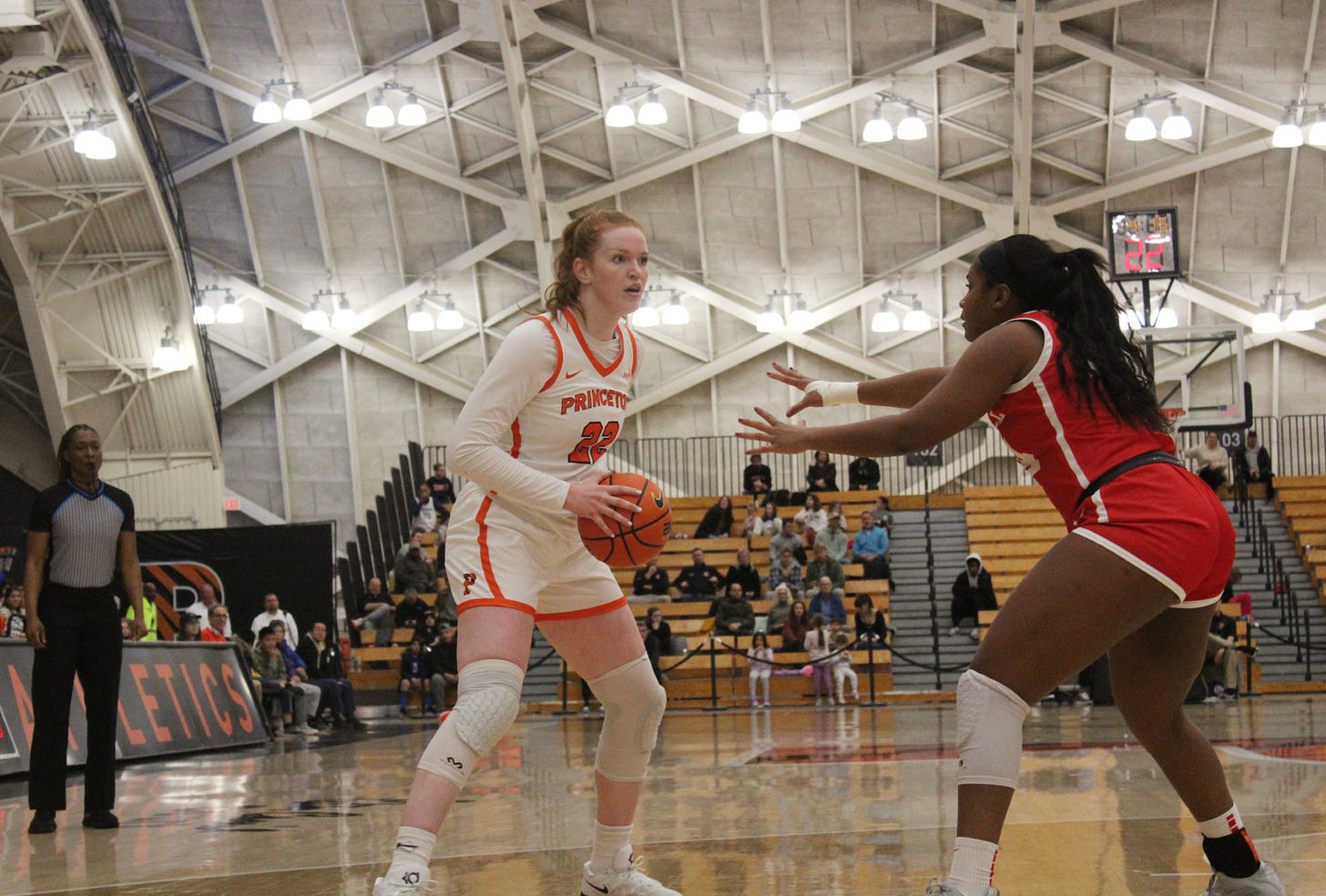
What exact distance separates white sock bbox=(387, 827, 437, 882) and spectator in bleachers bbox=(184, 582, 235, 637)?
12971 mm

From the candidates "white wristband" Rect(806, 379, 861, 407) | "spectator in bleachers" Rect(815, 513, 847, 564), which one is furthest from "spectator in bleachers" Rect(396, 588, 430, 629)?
"white wristband" Rect(806, 379, 861, 407)

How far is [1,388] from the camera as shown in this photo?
2853 centimetres

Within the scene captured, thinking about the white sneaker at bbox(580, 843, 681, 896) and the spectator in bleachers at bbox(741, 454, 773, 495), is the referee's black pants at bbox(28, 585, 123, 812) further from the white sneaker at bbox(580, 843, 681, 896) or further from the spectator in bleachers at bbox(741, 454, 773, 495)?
the spectator in bleachers at bbox(741, 454, 773, 495)

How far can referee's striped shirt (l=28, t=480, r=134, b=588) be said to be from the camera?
6906 millimetres

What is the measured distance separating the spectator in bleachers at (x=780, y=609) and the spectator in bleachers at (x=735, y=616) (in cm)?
26

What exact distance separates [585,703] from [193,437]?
12.9 m

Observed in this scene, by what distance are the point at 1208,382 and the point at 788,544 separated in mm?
6385

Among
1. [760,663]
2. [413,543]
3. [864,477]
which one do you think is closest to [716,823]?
[760,663]

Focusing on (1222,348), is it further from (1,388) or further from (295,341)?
(1,388)

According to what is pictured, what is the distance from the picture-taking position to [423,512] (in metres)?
24.6

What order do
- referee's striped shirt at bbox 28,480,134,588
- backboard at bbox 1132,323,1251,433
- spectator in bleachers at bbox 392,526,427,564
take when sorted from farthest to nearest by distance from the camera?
1. spectator in bleachers at bbox 392,526,427,564
2. backboard at bbox 1132,323,1251,433
3. referee's striped shirt at bbox 28,480,134,588

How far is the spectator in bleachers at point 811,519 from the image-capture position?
22.7 meters

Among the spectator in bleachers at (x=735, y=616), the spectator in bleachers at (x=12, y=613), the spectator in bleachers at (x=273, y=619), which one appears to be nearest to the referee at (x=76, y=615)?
the spectator in bleachers at (x=12, y=613)

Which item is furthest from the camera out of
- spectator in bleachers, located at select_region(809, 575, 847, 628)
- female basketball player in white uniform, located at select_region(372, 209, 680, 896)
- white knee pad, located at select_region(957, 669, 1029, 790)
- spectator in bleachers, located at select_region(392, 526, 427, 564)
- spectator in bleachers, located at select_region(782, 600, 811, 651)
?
spectator in bleachers, located at select_region(392, 526, 427, 564)
